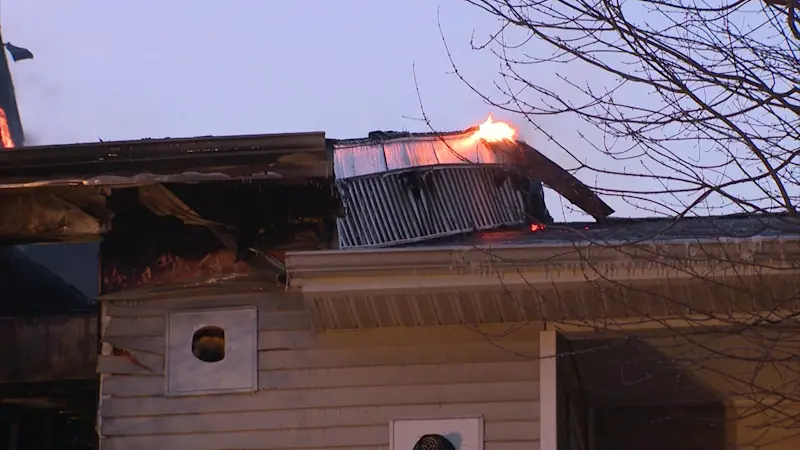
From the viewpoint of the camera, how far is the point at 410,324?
29.5ft

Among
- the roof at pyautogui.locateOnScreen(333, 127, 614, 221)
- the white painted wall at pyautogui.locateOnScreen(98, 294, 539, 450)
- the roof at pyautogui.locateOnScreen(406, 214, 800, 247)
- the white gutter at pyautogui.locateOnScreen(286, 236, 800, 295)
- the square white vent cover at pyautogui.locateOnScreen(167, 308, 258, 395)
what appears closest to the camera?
the roof at pyautogui.locateOnScreen(406, 214, 800, 247)

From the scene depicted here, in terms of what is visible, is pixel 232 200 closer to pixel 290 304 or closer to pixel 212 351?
pixel 290 304

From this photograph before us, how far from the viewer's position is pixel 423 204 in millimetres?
10711

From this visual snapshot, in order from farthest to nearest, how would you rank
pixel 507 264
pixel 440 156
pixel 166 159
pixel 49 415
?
pixel 49 415, pixel 440 156, pixel 166 159, pixel 507 264

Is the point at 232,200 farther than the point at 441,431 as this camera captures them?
Yes

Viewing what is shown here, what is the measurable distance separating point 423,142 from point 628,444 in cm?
353

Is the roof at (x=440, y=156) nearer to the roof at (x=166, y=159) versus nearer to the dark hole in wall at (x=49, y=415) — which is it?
the roof at (x=166, y=159)

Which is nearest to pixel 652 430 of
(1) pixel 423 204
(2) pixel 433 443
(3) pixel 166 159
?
(1) pixel 423 204

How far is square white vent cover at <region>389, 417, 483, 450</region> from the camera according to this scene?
8758 mm

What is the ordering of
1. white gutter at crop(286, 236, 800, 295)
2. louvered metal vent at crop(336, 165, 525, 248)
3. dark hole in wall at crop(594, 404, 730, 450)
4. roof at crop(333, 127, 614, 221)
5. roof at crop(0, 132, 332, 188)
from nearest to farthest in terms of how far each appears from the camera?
1. white gutter at crop(286, 236, 800, 295)
2. roof at crop(0, 132, 332, 188)
3. louvered metal vent at crop(336, 165, 525, 248)
4. roof at crop(333, 127, 614, 221)
5. dark hole in wall at crop(594, 404, 730, 450)

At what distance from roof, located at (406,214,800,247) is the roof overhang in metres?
0.14

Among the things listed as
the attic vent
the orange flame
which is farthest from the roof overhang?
the orange flame

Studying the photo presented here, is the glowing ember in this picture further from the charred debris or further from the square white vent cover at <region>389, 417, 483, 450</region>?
the square white vent cover at <region>389, 417, 483, 450</region>

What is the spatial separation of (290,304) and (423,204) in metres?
2.03
